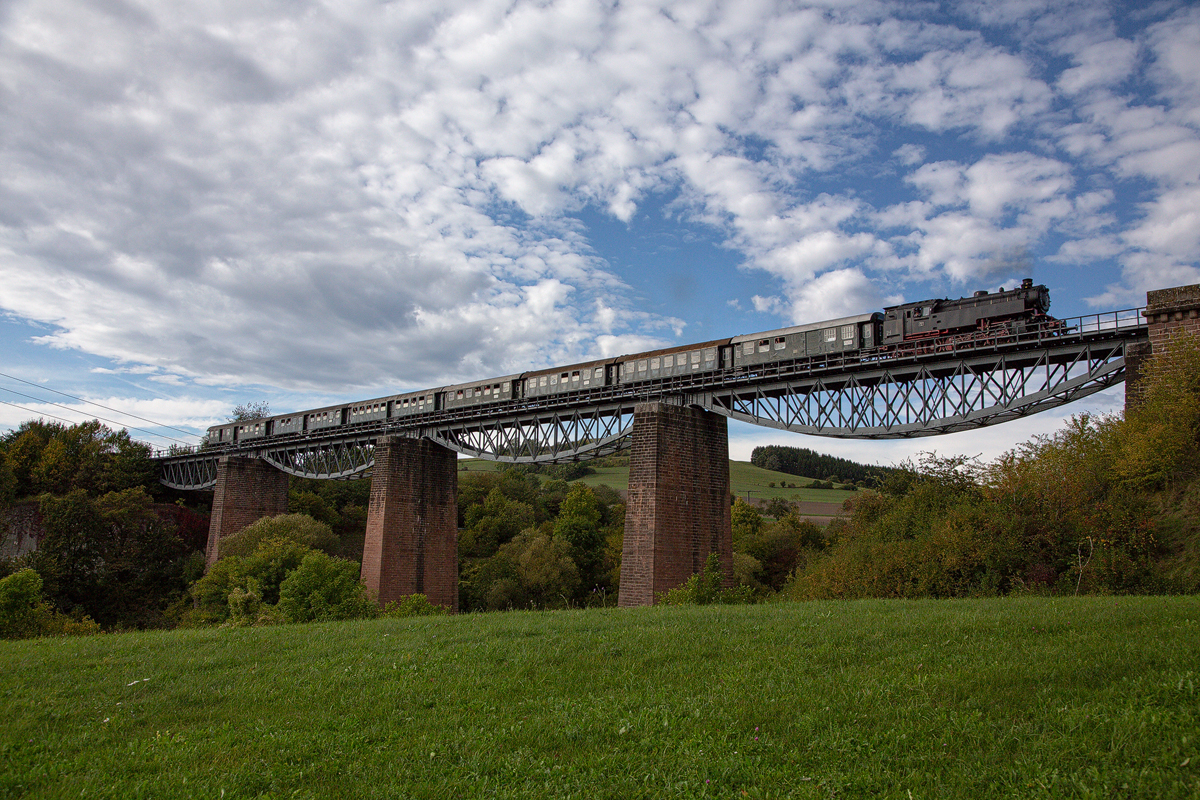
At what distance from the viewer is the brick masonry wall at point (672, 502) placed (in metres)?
29.1

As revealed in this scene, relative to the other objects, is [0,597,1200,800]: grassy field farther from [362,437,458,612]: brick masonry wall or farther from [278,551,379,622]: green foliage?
[362,437,458,612]: brick masonry wall

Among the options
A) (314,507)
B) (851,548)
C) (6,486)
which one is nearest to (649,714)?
(851,548)

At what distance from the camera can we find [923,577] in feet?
66.9

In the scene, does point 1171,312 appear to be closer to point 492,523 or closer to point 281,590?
point 281,590

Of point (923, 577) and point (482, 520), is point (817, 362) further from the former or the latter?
point (482, 520)

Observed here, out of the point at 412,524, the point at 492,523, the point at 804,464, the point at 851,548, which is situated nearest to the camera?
the point at 851,548

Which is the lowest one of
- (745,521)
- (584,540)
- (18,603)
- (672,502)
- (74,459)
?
(18,603)

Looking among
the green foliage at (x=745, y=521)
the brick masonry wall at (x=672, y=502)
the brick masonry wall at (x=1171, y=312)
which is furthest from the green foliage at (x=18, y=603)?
the green foliage at (x=745, y=521)

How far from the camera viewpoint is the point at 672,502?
98.1ft

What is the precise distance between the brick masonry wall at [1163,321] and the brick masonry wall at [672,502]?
15.4 m

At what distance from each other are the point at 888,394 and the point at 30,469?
72.1 m

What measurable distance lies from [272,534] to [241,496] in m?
12.2

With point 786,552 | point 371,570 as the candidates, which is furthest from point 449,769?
point 786,552

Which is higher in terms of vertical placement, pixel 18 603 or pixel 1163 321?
pixel 1163 321
